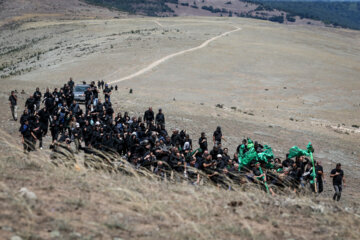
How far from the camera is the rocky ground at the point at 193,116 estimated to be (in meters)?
6.23

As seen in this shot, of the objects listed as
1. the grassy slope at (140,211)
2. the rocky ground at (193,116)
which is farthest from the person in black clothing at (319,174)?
the grassy slope at (140,211)

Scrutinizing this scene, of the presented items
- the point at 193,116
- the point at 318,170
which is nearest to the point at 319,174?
the point at 318,170

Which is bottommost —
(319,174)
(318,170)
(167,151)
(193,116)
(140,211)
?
(193,116)

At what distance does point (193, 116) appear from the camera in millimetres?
25641

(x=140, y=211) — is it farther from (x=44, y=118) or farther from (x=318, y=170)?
(x=44, y=118)

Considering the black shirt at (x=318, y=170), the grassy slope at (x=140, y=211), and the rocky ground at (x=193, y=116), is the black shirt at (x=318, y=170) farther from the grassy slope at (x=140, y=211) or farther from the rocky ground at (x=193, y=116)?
the grassy slope at (x=140, y=211)

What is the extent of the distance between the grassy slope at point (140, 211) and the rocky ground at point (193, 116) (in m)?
0.02

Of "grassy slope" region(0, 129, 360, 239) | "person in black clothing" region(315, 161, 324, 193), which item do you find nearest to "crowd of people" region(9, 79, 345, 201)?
"person in black clothing" region(315, 161, 324, 193)

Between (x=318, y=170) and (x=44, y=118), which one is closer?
(x=318, y=170)

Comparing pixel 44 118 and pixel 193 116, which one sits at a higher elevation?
pixel 44 118

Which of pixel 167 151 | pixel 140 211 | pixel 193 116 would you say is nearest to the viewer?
pixel 140 211

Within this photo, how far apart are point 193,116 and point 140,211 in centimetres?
1919

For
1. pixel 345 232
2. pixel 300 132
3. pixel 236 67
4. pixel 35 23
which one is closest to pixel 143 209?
pixel 345 232

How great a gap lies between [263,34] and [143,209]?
8810cm
